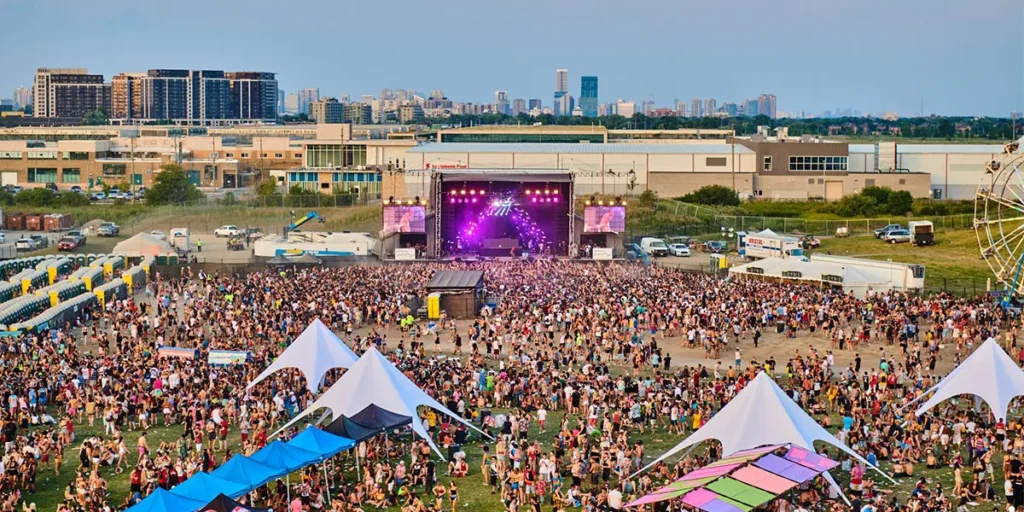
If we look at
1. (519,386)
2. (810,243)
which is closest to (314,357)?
(519,386)

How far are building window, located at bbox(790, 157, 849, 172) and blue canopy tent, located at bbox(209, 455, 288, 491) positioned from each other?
6922 cm

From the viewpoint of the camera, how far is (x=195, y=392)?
29.5 meters

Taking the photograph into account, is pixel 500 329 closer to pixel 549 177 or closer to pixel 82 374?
pixel 82 374

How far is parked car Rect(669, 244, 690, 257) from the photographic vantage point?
198 feet

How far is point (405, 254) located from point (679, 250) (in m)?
12.8

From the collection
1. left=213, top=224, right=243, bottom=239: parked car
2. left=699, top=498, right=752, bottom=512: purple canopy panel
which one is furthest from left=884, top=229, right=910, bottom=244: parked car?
left=699, top=498, right=752, bottom=512: purple canopy panel

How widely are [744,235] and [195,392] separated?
114 feet

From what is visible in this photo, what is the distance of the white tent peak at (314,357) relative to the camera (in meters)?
29.5

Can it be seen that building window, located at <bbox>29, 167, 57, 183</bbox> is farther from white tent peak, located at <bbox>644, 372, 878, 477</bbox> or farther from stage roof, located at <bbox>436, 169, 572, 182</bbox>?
white tent peak, located at <bbox>644, 372, 878, 477</bbox>

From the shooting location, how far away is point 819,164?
8781 cm

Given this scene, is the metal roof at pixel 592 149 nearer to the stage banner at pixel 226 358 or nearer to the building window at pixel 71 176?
the building window at pixel 71 176

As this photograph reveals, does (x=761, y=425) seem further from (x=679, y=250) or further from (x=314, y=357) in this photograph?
(x=679, y=250)

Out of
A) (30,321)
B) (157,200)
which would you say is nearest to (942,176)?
(157,200)

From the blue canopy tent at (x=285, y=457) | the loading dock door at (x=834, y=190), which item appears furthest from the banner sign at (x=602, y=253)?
the loading dock door at (x=834, y=190)
